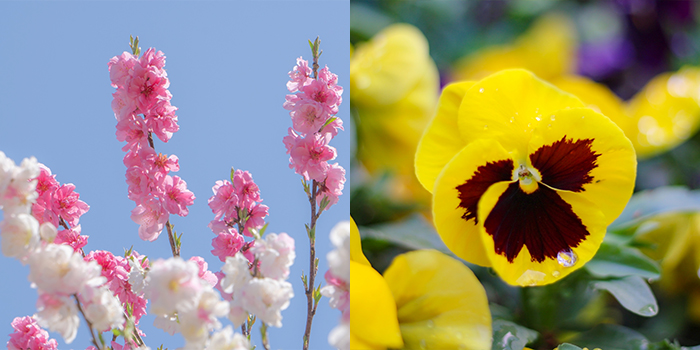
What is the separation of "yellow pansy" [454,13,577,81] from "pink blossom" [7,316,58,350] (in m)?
0.55

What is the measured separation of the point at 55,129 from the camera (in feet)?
1.99

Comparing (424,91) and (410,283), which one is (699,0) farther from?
(410,283)

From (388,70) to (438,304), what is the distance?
0.27 m

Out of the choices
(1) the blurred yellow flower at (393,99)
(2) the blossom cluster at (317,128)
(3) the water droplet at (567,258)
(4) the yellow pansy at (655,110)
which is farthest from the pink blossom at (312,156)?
(4) the yellow pansy at (655,110)

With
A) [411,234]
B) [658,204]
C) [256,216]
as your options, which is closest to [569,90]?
[658,204]

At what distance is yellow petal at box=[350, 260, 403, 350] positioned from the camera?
1.04 ft

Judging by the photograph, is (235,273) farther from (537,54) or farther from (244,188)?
(537,54)

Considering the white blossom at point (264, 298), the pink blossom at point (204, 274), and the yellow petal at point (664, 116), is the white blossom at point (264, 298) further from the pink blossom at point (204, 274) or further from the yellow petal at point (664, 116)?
the yellow petal at point (664, 116)

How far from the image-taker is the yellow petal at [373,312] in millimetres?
318

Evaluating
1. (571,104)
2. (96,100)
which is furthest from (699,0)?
(96,100)

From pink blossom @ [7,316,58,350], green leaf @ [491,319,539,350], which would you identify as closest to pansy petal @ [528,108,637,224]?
green leaf @ [491,319,539,350]

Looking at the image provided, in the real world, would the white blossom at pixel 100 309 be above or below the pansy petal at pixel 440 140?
below

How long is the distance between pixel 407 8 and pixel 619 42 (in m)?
0.32

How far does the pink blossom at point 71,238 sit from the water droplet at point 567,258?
411mm
